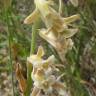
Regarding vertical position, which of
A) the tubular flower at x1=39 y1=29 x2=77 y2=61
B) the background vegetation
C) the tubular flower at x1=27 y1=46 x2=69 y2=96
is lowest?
the background vegetation

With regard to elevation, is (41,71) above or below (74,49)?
above

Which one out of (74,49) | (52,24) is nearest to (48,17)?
(52,24)

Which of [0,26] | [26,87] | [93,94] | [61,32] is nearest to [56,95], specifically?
[93,94]

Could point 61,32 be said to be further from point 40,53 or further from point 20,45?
point 20,45

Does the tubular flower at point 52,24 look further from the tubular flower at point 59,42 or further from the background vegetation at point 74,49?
the background vegetation at point 74,49

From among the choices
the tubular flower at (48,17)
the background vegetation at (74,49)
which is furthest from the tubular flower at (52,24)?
the background vegetation at (74,49)

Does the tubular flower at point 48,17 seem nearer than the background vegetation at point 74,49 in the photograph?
Yes

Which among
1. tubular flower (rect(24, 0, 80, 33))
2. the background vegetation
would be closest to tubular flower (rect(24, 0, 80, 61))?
tubular flower (rect(24, 0, 80, 33))

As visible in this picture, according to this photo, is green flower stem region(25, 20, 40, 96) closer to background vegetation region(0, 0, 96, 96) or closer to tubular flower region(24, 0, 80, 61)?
tubular flower region(24, 0, 80, 61)

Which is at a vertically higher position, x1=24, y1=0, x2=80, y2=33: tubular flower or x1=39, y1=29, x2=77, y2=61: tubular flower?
x1=24, y1=0, x2=80, y2=33: tubular flower

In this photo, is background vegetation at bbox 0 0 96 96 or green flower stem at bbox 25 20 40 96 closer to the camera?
green flower stem at bbox 25 20 40 96

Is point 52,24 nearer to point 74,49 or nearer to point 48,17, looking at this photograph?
point 48,17
